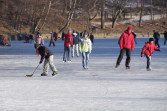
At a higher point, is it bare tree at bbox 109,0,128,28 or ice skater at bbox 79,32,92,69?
bare tree at bbox 109,0,128,28

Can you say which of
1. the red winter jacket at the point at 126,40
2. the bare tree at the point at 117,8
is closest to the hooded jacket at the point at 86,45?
the red winter jacket at the point at 126,40

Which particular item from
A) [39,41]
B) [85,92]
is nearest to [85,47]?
[85,92]

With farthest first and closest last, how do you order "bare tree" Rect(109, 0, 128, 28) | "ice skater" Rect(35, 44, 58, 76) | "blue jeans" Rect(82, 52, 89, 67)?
"bare tree" Rect(109, 0, 128, 28)
"blue jeans" Rect(82, 52, 89, 67)
"ice skater" Rect(35, 44, 58, 76)

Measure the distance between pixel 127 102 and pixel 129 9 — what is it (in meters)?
93.3

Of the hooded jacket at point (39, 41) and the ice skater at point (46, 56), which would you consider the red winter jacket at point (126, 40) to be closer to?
the ice skater at point (46, 56)

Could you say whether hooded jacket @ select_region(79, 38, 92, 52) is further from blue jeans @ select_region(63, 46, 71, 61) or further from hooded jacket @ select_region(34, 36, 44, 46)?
hooded jacket @ select_region(34, 36, 44, 46)

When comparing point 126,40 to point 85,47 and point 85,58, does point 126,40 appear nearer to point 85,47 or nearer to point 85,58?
point 85,47

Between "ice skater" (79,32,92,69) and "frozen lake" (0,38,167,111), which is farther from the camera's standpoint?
"ice skater" (79,32,92,69)

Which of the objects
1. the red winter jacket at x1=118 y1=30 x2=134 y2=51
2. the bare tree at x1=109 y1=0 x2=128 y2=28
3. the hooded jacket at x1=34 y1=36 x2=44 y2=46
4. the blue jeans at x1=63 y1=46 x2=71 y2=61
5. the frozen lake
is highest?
the bare tree at x1=109 y1=0 x2=128 y2=28

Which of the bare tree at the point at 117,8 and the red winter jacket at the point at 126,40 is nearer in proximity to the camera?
the red winter jacket at the point at 126,40

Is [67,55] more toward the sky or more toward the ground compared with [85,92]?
more toward the sky

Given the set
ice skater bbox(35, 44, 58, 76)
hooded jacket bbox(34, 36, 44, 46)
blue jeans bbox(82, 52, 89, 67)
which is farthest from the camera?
hooded jacket bbox(34, 36, 44, 46)

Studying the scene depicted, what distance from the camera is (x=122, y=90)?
797 cm

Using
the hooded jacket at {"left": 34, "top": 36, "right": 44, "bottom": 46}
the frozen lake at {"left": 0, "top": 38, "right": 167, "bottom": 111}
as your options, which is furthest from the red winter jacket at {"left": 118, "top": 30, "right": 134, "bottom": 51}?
the hooded jacket at {"left": 34, "top": 36, "right": 44, "bottom": 46}
